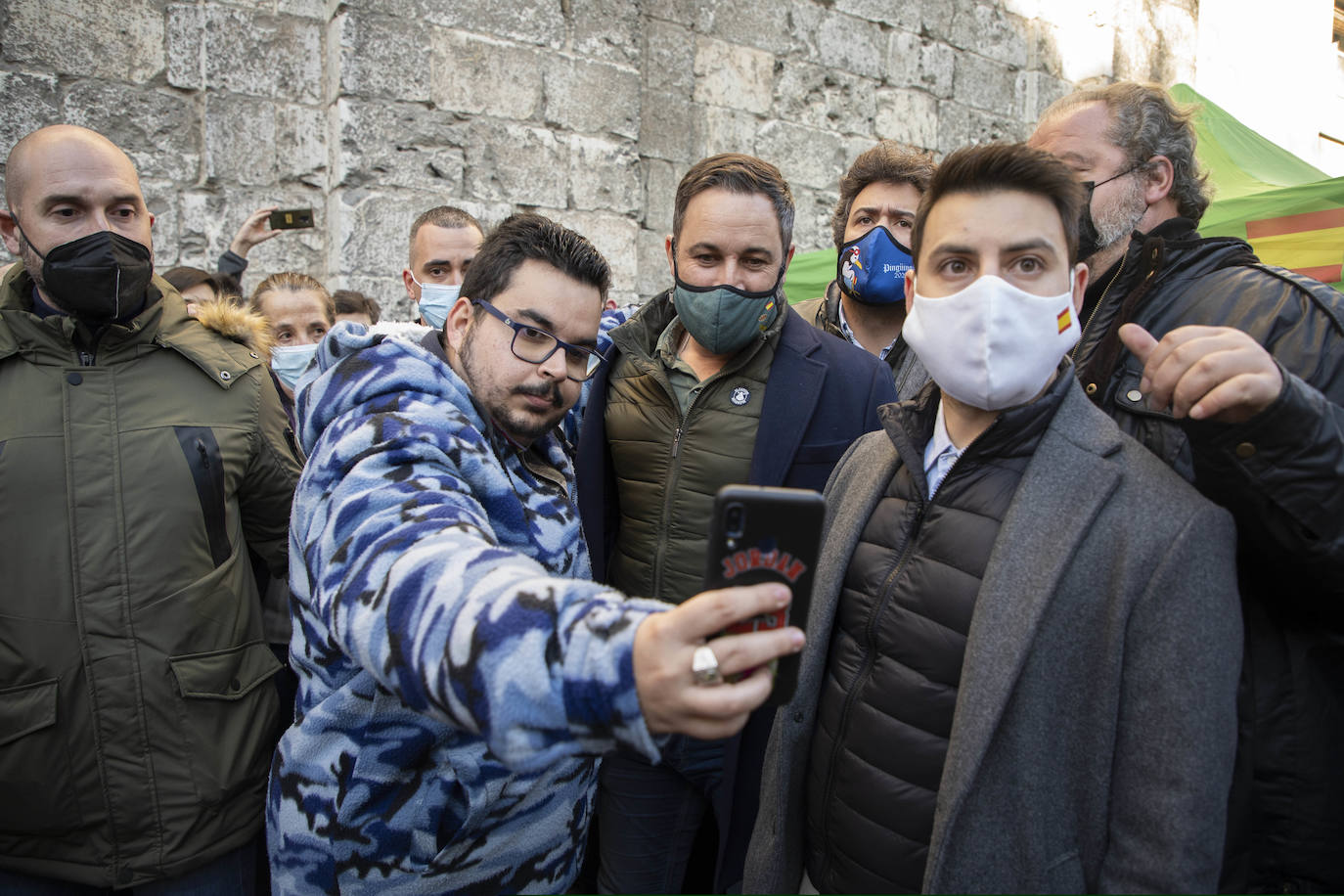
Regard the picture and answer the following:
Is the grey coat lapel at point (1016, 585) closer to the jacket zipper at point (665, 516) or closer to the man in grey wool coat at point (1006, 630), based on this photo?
the man in grey wool coat at point (1006, 630)

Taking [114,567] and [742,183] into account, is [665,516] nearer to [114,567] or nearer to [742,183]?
[742,183]

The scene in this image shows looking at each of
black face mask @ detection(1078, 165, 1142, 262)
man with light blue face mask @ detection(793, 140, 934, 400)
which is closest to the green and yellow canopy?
man with light blue face mask @ detection(793, 140, 934, 400)

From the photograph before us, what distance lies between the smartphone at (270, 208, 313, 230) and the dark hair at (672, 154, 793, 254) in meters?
2.30

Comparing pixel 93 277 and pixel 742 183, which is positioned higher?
pixel 742 183

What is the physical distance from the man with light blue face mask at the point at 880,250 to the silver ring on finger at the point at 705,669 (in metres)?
1.92

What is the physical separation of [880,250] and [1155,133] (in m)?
0.86

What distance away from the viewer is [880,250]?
8.88ft

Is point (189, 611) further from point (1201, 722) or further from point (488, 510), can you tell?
point (1201, 722)

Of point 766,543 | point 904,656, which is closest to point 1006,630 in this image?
point 904,656

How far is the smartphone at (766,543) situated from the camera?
913mm

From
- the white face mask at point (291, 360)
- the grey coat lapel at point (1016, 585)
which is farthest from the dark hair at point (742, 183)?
the white face mask at point (291, 360)

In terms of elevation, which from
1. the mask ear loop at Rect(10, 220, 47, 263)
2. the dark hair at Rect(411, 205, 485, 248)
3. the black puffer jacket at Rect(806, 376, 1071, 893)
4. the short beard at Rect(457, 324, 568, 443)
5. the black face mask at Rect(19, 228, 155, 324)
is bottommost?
the black puffer jacket at Rect(806, 376, 1071, 893)

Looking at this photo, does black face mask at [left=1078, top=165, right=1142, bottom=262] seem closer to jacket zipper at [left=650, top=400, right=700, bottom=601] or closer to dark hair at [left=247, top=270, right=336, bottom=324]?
jacket zipper at [left=650, top=400, right=700, bottom=601]

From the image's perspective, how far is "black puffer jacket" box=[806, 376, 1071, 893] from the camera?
1.37 meters
